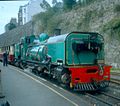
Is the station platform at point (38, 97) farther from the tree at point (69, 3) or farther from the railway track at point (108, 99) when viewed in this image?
the tree at point (69, 3)

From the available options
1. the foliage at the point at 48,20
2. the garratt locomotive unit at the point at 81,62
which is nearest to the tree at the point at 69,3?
the foliage at the point at 48,20

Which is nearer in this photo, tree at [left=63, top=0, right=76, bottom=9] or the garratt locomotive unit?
the garratt locomotive unit

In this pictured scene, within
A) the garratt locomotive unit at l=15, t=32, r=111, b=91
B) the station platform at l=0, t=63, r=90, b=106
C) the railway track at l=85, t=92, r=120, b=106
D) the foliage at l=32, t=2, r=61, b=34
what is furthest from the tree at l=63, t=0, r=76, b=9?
the railway track at l=85, t=92, r=120, b=106

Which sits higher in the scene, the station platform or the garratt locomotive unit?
the garratt locomotive unit

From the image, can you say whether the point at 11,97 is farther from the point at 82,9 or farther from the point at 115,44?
the point at 82,9

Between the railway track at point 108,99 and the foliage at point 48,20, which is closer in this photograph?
the railway track at point 108,99

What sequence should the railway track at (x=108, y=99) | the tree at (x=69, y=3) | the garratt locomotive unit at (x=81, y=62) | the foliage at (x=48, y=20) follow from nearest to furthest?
the railway track at (x=108, y=99)
the garratt locomotive unit at (x=81, y=62)
the tree at (x=69, y=3)
the foliage at (x=48, y=20)

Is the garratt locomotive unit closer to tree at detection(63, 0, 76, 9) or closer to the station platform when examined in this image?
the station platform

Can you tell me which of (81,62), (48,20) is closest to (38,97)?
(81,62)

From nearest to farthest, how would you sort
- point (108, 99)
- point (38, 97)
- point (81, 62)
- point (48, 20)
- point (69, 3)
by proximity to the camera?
point (38, 97) → point (108, 99) → point (81, 62) → point (69, 3) → point (48, 20)

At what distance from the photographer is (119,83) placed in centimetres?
1689

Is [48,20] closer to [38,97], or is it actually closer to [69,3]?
[69,3]

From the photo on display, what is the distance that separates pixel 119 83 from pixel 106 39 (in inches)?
518

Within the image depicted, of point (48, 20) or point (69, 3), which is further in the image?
point (48, 20)
